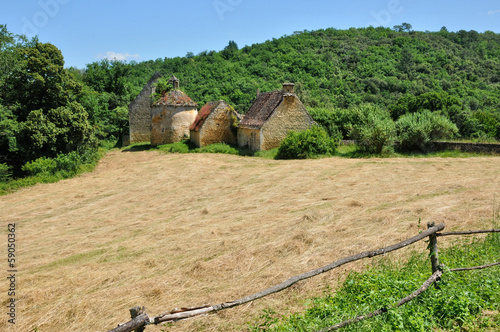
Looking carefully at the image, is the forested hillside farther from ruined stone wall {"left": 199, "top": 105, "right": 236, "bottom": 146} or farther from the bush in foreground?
the bush in foreground

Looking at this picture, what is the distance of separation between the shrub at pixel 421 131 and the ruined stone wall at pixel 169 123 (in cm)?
1831

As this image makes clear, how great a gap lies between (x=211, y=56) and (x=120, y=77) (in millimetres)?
28980

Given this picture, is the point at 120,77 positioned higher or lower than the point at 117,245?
higher

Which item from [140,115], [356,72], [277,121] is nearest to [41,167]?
[140,115]

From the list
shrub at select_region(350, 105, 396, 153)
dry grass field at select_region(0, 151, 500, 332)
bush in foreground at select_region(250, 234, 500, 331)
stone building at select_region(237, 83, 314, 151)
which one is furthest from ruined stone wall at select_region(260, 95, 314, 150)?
bush in foreground at select_region(250, 234, 500, 331)

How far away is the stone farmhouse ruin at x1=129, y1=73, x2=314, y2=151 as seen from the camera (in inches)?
1069

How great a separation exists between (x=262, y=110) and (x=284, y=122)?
2.43 metres

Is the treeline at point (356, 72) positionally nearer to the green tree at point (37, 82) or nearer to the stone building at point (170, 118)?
the stone building at point (170, 118)

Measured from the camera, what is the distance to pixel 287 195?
1484cm

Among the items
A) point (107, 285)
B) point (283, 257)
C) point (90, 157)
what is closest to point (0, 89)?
point (90, 157)

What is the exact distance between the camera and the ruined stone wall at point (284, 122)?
26922 millimetres

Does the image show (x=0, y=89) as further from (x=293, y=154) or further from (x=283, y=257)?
(x=283, y=257)

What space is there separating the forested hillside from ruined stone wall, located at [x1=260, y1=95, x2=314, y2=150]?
6.63 m

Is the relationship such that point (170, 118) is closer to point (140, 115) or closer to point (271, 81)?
point (140, 115)
